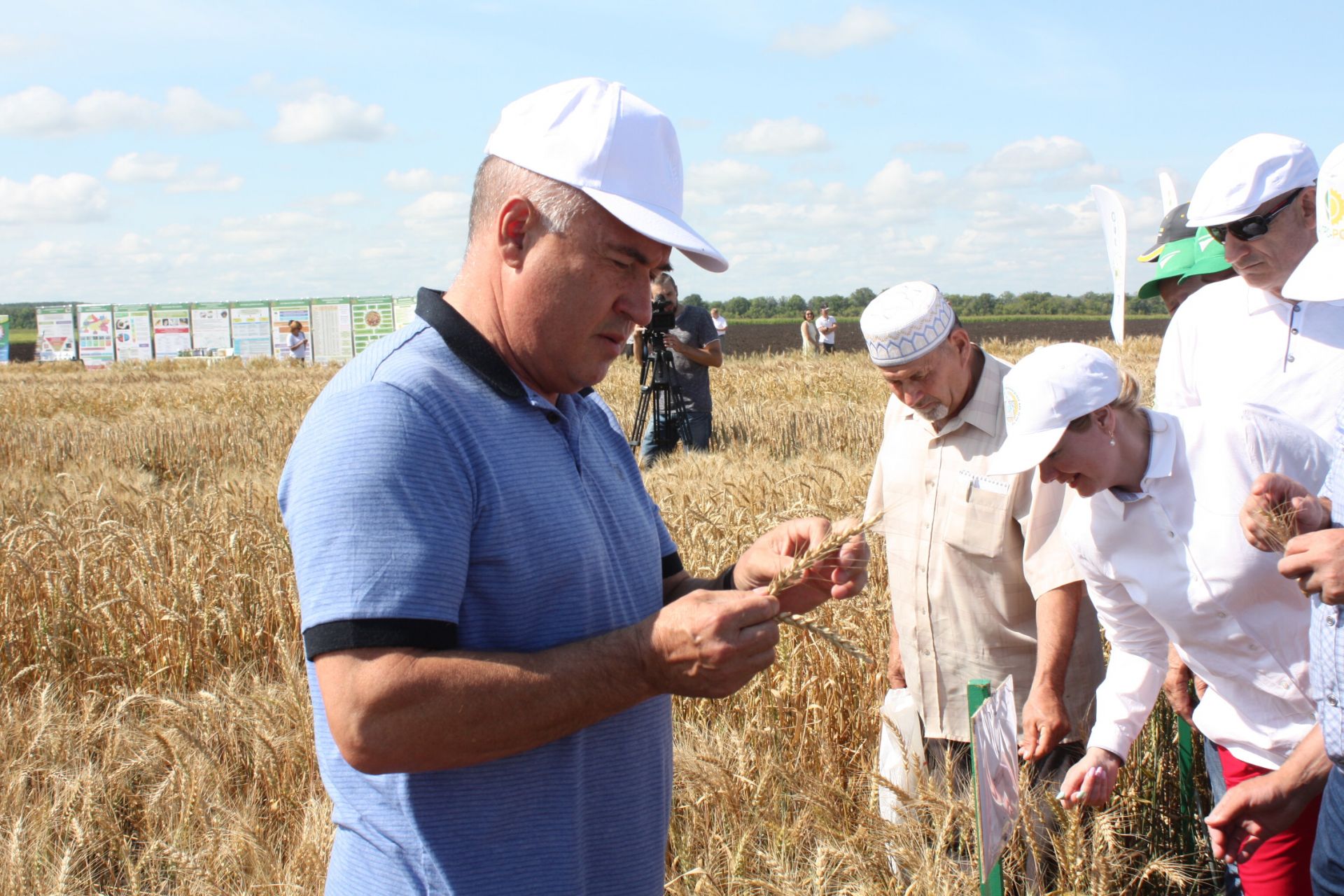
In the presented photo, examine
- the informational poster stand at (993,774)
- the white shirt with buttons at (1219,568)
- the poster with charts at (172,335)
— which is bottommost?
the informational poster stand at (993,774)

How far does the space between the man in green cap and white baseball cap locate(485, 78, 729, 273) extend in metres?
2.72

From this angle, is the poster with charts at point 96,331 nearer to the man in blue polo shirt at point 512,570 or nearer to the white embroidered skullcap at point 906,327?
the white embroidered skullcap at point 906,327

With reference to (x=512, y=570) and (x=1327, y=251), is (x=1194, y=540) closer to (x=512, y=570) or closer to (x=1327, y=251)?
(x=1327, y=251)

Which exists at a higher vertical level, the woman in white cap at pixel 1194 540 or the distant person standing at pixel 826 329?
the distant person standing at pixel 826 329

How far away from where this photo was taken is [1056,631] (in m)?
2.50

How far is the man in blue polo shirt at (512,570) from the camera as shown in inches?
48.0

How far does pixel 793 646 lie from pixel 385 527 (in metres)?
2.50

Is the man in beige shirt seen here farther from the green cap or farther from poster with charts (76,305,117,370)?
poster with charts (76,305,117,370)

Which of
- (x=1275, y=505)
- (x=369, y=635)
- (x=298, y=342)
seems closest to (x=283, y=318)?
(x=298, y=342)

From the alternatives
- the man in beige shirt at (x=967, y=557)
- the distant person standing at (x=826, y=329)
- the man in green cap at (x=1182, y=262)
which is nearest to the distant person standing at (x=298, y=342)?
the distant person standing at (x=826, y=329)

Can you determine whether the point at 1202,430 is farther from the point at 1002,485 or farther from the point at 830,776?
the point at 830,776

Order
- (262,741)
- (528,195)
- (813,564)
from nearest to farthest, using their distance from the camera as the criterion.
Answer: (813,564)
(528,195)
(262,741)

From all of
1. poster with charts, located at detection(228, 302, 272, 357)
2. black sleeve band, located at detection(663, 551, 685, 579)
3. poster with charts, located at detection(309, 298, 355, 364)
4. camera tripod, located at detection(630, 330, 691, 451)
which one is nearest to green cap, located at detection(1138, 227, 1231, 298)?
black sleeve band, located at detection(663, 551, 685, 579)

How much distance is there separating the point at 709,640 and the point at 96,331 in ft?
167
